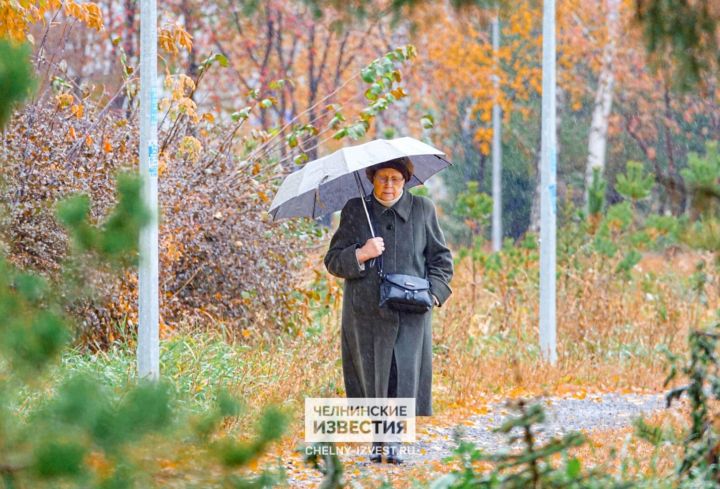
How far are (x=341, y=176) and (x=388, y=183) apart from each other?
0.55 m

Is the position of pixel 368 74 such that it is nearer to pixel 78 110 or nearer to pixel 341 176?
pixel 78 110

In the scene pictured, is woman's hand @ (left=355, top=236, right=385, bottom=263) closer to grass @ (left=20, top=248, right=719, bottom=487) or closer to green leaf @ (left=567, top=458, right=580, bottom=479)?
grass @ (left=20, top=248, right=719, bottom=487)

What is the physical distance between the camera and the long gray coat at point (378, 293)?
23.7 feet

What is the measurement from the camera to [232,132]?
36.2 feet

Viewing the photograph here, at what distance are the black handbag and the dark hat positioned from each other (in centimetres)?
60

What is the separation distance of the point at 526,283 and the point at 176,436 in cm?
1159

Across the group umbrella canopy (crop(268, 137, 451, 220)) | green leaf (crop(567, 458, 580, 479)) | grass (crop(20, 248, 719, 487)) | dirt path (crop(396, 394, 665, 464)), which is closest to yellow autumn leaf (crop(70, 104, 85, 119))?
grass (crop(20, 248, 719, 487))

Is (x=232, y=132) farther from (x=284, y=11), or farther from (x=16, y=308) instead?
(x=284, y=11)

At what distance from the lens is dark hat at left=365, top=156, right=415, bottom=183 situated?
290 inches

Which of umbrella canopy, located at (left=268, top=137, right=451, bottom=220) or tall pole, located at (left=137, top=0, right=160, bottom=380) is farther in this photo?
tall pole, located at (left=137, top=0, right=160, bottom=380)

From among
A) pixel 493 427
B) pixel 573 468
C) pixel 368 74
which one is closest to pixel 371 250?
pixel 493 427

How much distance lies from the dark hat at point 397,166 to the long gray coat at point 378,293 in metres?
0.16

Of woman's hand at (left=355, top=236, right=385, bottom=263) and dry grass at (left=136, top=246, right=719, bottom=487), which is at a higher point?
woman's hand at (left=355, top=236, right=385, bottom=263)

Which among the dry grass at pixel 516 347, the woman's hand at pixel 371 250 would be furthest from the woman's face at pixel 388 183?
the dry grass at pixel 516 347
